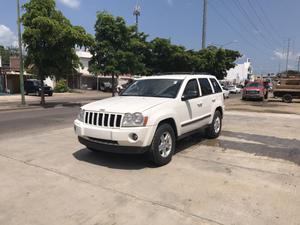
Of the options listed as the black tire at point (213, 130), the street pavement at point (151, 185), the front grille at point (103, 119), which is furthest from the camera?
the black tire at point (213, 130)

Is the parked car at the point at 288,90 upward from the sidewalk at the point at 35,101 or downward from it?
upward

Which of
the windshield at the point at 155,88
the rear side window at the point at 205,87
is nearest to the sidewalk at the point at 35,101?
the windshield at the point at 155,88

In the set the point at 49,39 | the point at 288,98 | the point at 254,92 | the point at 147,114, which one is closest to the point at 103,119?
the point at 147,114

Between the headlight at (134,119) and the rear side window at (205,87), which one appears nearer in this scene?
the headlight at (134,119)

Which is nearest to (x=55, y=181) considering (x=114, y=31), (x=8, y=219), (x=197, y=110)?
(x=8, y=219)

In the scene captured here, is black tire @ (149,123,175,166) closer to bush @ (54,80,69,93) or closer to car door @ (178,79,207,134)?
car door @ (178,79,207,134)

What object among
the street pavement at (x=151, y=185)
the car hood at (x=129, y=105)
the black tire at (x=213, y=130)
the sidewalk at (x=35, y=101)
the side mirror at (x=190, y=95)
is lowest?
the sidewalk at (x=35, y=101)

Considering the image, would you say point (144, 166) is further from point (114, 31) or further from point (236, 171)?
point (114, 31)

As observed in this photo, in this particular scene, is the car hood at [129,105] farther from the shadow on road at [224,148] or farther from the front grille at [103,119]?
the shadow on road at [224,148]

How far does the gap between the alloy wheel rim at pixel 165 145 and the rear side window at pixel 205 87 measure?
2.12 metres

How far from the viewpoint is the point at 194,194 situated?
4.38 metres

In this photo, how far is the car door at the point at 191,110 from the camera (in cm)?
638

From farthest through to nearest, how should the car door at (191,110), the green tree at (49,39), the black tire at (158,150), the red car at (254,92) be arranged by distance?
the red car at (254,92), the green tree at (49,39), the car door at (191,110), the black tire at (158,150)

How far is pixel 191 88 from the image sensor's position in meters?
6.98
